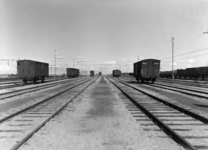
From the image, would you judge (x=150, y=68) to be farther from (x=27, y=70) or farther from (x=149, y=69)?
(x=27, y=70)

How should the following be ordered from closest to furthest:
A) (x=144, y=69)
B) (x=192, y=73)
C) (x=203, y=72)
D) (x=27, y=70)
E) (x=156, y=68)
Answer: (x=27, y=70) < (x=144, y=69) < (x=156, y=68) < (x=203, y=72) < (x=192, y=73)

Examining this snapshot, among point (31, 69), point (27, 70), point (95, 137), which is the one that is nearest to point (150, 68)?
point (31, 69)

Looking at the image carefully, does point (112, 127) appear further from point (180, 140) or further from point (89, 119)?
point (180, 140)

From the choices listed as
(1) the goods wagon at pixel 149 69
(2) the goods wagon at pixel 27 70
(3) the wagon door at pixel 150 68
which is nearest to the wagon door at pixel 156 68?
(1) the goods wagon at pixel 149 69

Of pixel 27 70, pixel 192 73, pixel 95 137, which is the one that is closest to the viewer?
pixel 95 137

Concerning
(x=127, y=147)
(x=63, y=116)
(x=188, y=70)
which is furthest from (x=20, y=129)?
(x=188, y=70)

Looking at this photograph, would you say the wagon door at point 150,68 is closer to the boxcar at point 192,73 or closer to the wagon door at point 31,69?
the wagon door at point 31,69

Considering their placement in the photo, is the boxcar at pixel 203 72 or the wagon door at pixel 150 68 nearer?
the wagon door at pixel 150 68

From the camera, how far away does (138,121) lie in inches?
266

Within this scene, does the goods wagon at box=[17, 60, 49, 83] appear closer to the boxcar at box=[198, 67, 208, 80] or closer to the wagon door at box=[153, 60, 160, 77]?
the wagon door at box=[153, 60, 160, 77]

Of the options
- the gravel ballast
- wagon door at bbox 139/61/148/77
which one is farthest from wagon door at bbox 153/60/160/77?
the gravel ballast

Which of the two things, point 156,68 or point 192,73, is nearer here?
point 156,68

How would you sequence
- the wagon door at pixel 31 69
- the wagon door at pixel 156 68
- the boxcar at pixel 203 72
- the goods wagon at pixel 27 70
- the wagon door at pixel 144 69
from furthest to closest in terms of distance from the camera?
the boxcar at pixel 203 72 < the wagon door at pixel 156 68 < the wagon door at pixel 144 69 < the wagon door at pixel 31 69 < the goods wagon at pixel 27 70

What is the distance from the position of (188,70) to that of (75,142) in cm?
5716
